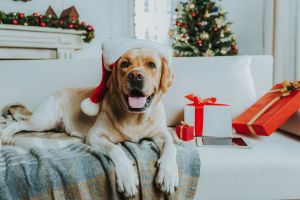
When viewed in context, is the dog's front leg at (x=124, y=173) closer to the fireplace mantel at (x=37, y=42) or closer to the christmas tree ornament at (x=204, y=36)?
the christmas tree ornament at (x=204, y=36)

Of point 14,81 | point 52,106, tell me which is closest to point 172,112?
point 52,106

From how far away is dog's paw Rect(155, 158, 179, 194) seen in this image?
1068 millimetres

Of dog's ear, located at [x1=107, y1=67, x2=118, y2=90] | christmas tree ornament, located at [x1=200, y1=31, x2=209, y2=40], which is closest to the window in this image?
christmas tree ornament, located at [x1=200, y1=31, x2=209, y2=40]

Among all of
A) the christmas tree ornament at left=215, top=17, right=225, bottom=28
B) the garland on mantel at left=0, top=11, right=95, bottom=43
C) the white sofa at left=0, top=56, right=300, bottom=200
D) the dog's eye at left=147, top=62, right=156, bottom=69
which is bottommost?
the white sofa at left=0, top=56, right=300, bottom=200

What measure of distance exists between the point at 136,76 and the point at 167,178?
46 centimetres

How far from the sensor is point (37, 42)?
4.51 meters

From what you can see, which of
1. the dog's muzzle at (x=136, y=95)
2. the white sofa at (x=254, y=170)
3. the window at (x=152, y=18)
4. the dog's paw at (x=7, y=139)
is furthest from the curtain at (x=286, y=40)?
the dog's paw at (x=7, y=139)

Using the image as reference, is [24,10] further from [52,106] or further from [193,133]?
[193,133]

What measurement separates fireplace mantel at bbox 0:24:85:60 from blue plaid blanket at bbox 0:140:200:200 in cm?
361

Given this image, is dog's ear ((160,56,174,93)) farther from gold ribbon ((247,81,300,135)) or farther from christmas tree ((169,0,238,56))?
→ christmas tree ((169,0,238,56))

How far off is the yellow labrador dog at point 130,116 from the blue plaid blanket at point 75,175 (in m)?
0.04

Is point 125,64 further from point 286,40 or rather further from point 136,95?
point 286,40

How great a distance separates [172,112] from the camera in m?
1.79

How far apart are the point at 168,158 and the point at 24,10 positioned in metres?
4.47
